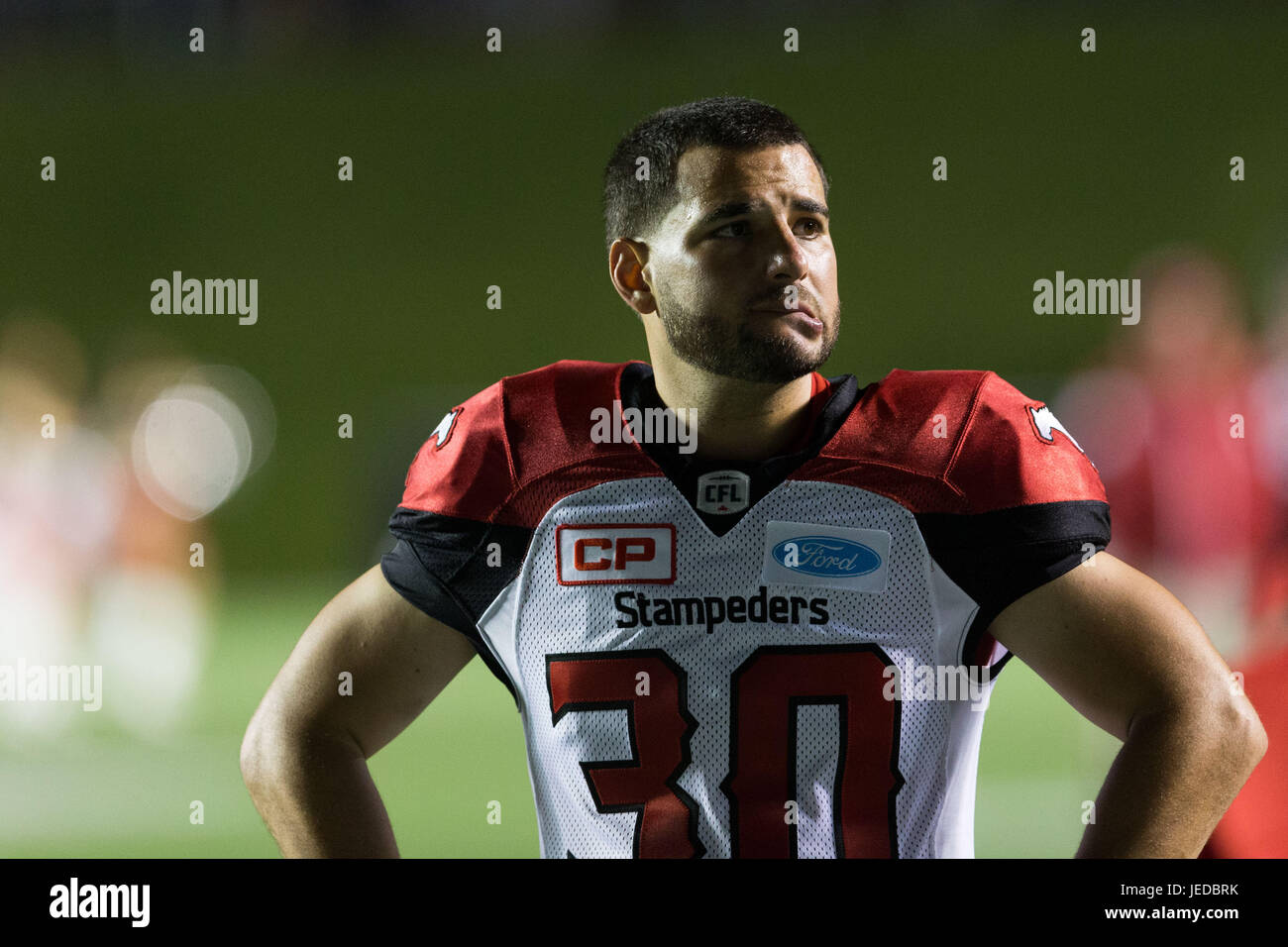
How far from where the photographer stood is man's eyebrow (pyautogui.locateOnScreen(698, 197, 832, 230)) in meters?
1.26

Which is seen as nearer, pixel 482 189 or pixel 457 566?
pixel 457 566

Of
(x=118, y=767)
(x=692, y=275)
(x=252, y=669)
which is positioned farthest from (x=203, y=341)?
(x=692, y=275)

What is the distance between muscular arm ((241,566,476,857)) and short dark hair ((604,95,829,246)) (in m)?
0.51

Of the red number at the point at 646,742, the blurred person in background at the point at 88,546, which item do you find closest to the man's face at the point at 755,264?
the red number at the point at 646,742

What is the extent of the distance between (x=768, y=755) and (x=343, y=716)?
0.45 metres

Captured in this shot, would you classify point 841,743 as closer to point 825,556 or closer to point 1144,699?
point 825,556

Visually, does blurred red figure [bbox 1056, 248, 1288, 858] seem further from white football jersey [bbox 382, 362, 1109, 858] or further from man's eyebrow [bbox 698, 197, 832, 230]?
man's eyebrow [bbox 698, 197, 832, 230]

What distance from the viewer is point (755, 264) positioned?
1.26 metres

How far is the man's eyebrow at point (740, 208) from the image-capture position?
126 cm

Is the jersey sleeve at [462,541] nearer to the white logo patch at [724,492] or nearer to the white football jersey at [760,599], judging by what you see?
the white football jersey at [760,599]

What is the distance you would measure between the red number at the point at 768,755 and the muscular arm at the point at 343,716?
219mm

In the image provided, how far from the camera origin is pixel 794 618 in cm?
125

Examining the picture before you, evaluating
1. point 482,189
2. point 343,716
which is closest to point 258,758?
point 343,716

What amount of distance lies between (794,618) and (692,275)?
0.38m
